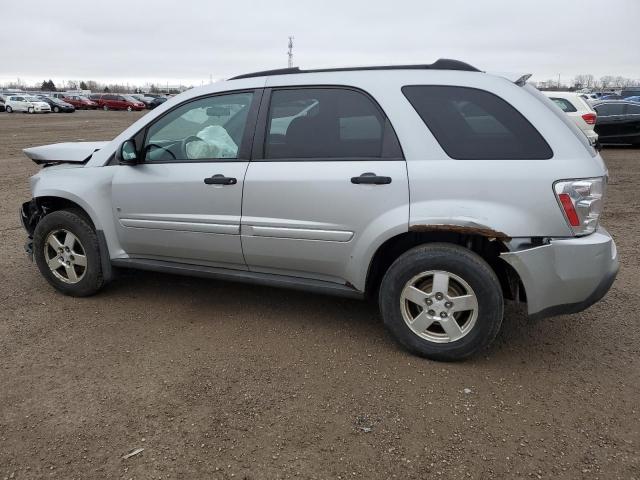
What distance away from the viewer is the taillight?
2.95 metres

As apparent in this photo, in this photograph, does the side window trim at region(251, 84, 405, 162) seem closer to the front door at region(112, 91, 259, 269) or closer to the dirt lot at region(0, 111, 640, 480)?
the front door at region(112, 91, 259, 269)

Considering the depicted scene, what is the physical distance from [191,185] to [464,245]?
193 cm

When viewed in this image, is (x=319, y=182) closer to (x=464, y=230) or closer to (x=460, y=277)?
(x=464, y=230)

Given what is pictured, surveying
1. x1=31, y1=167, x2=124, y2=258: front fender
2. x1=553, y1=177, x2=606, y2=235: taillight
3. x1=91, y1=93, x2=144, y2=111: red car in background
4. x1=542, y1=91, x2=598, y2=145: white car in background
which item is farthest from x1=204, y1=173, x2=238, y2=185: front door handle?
x1=91, y1=93, x2=144, y2=111: red car in background

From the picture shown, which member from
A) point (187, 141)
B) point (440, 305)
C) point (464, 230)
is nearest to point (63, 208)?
point (187, 141)

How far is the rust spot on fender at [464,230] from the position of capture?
3.04m

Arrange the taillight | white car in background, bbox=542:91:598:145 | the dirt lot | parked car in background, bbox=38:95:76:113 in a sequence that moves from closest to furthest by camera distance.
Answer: the dirt lot
the taillight
white car in background, bbox=542:91:598:145
parked car in background, bbox=38:95:76:113

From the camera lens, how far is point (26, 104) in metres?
41.1

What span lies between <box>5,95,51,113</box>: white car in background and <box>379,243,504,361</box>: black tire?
4472cm

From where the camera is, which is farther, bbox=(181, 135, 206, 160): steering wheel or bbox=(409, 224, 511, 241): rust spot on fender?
bbox=(181, 135, 206, 160): steering wheel

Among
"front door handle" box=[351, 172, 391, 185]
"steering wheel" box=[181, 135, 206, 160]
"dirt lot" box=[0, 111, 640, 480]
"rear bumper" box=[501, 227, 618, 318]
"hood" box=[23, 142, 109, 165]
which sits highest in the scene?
"steering wheel" box=[181, 135, 206, 160]

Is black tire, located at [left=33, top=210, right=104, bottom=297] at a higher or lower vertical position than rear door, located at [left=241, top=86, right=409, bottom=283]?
lower

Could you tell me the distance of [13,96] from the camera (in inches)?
1649

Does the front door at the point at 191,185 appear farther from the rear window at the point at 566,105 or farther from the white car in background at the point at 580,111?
the rear window at the point at 566,105
